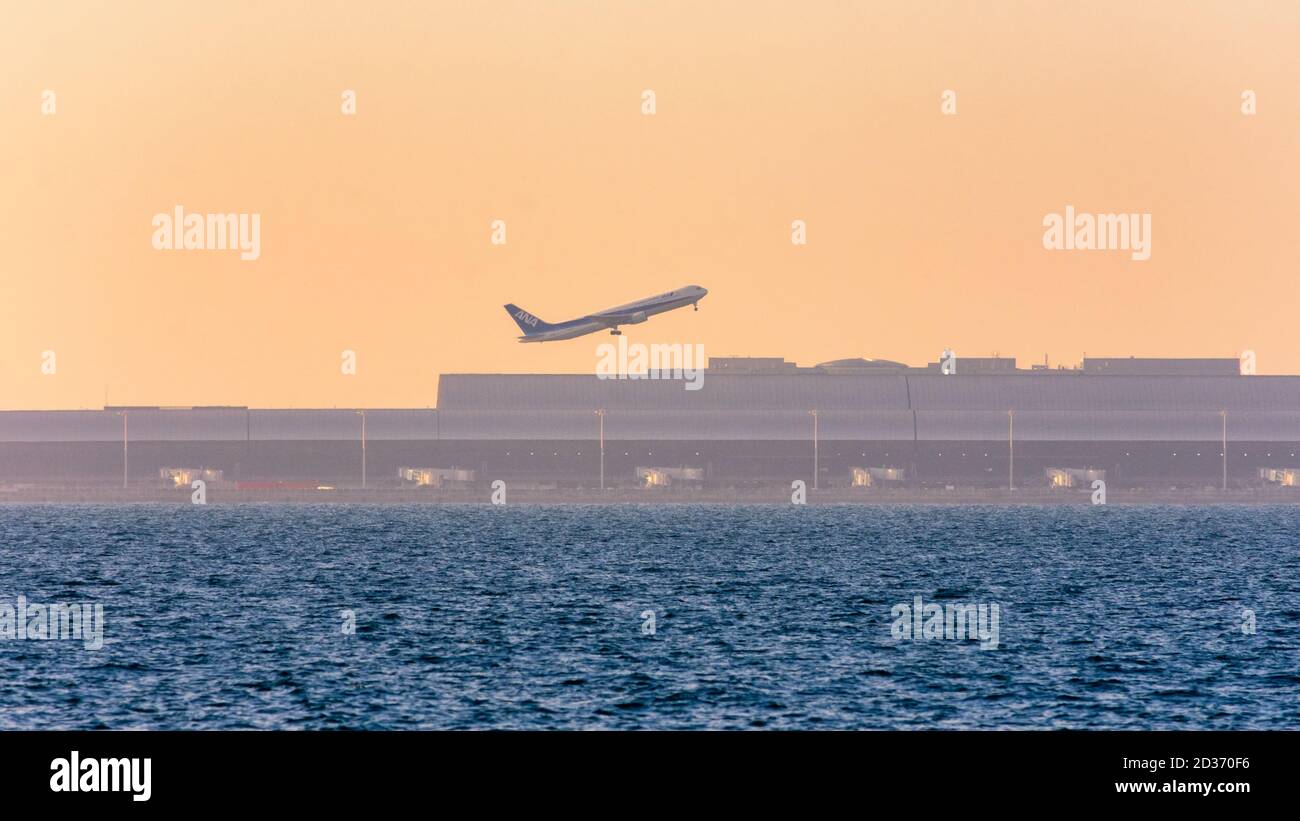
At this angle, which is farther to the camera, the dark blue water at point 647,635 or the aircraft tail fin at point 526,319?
the aircraft tail fin at point 526,319

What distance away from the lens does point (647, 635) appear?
195 ft

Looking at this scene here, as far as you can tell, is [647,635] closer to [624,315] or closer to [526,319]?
[624,315]

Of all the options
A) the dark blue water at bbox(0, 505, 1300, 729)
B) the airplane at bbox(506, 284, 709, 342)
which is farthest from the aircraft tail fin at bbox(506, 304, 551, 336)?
the dark blue water at bbox(0, 505, 1300, 729)

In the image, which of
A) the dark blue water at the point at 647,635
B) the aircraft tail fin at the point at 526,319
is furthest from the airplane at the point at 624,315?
the dark blue water at the point at 647,635

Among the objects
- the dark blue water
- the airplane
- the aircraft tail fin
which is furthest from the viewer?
the aircraft tail fin

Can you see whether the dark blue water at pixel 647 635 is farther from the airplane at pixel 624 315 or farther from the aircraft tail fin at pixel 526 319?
the aircraft tail fin at pixel 526 319

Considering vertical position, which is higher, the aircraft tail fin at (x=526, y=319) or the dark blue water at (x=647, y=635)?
the aircraft tail fin at (x=526, y=319)

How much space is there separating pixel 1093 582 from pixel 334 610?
41.0 metres

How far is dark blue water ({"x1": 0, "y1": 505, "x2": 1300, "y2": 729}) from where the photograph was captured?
42531 millimetres

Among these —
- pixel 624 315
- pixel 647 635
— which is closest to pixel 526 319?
pixel 624 315

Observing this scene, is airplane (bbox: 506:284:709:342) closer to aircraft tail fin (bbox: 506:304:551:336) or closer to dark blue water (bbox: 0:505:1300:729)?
aircraft tail fin (bbox: 506:304:551:336)

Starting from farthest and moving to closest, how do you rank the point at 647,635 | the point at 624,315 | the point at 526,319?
the point at 526,319 < the point at 624,315 < the point at 647,635

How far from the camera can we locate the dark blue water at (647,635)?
42.5 metres
